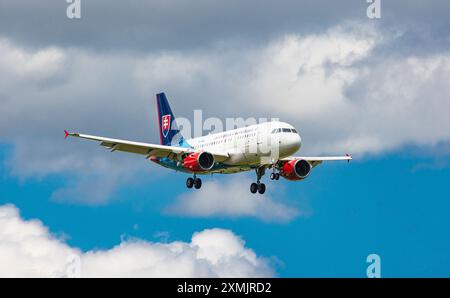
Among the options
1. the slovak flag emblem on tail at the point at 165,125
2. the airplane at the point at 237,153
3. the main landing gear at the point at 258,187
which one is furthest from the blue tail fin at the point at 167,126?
the main landing gear at the point at 258,187

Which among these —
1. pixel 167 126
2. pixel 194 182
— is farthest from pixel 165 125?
pixel 194 182

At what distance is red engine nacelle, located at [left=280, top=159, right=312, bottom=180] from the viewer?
340 ft

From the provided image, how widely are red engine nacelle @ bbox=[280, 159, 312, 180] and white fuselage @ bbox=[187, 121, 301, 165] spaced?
5.42 m

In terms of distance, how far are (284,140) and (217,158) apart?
25.7 feet

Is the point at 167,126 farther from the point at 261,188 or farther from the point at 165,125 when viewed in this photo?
the point at 261,188

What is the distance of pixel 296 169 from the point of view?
10369cm

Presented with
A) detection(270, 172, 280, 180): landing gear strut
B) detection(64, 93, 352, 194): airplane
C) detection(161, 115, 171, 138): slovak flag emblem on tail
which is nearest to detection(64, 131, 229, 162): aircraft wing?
detection(64, 93, 352, 194): airplane

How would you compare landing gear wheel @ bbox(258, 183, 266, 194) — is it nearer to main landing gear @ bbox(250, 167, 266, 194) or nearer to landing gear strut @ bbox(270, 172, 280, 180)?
main landing gear @ bbox(250, 167, 266, 194)

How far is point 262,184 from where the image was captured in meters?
103

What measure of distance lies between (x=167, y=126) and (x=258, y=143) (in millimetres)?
23840

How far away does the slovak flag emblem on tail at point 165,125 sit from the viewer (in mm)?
118312

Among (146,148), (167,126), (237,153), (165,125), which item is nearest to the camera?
(237,153)
